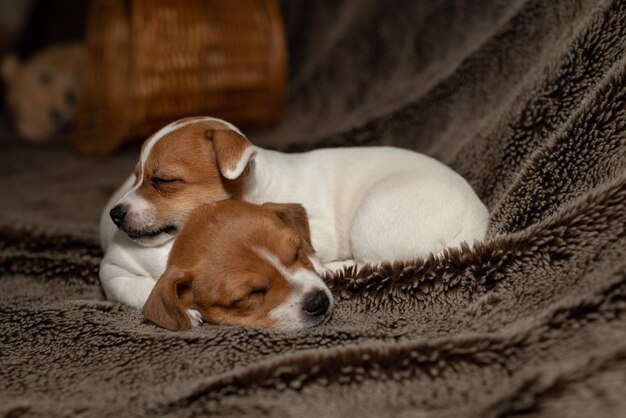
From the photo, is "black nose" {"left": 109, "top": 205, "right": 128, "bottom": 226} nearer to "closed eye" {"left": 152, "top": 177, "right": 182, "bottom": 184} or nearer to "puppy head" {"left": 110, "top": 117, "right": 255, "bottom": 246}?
"puppy head" {"left": 110, "top": 117, "right": 255, "bottom": 246}

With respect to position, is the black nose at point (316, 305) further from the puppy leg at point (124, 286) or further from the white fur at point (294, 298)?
the puppy leg at point (124, 286)

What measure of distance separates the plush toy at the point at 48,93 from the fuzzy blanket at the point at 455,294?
207 cm

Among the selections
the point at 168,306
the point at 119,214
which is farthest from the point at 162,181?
the point at 168,306

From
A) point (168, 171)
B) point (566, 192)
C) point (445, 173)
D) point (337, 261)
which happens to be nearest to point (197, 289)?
point (168, 171)

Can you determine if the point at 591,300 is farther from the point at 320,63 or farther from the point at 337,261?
the point at 320,63

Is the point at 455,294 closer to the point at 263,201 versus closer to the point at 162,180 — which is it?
the point at 263,201

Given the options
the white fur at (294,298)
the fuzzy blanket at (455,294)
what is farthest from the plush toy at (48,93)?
the white fur at (294,298)

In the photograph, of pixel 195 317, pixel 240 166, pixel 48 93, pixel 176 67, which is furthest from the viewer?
pixel 48 93

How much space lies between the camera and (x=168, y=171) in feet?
8.59

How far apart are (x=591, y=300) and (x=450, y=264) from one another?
0.57 m

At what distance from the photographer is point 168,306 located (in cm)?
212

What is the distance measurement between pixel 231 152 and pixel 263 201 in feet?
1.47

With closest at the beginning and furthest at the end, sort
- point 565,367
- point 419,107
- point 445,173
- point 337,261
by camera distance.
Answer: point 565,367 < point 445,173 < point 337,261 < point 419,107

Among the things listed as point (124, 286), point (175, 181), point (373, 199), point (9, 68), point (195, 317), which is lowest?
point (9, 68)
